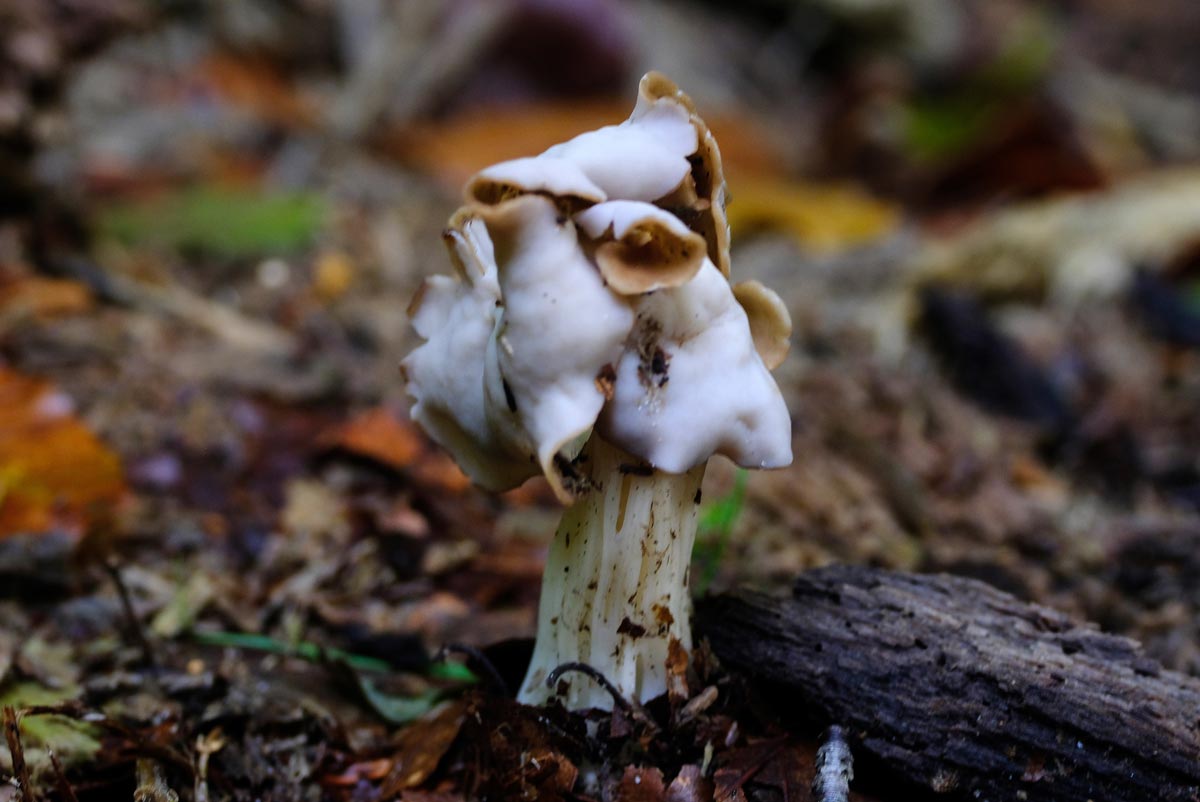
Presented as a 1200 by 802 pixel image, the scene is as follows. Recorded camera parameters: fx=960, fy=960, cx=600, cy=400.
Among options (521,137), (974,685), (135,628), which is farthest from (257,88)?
(974,685)

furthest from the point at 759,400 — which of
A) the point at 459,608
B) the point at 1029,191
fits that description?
the point at 1029,191

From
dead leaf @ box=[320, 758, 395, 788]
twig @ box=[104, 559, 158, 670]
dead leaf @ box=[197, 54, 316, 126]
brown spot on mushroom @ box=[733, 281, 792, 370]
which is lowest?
dead leaf @ box=[320, 758, 395, 788]

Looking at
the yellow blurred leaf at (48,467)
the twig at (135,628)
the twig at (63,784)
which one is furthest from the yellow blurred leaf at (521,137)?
the twig at (63,784)

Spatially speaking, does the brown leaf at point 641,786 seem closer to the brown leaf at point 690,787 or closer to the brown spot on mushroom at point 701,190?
the brown leaf at point 690,787

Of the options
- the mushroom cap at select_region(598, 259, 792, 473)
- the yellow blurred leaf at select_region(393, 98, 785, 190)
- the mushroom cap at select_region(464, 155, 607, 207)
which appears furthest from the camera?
the yellow blurred leaf at select_region(393, 98, 785, 190)

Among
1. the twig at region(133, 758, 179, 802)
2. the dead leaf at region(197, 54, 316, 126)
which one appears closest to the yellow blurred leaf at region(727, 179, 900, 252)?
the dead leaf at region(197, 54, 316, 126)

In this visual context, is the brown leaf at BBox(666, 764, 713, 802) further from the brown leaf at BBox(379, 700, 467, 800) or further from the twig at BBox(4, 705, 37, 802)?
the twig at BBox(4, 705, 37, 802)

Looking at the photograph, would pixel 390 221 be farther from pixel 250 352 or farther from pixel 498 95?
pixel 498 95
